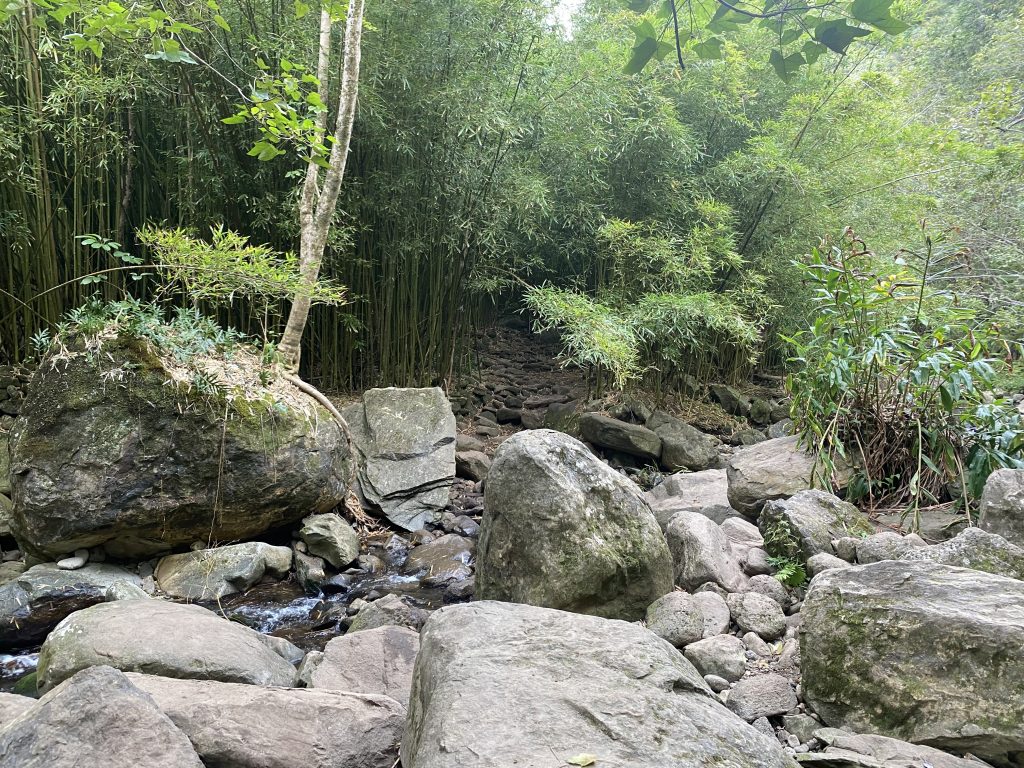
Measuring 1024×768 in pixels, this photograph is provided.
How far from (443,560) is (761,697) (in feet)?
8.03

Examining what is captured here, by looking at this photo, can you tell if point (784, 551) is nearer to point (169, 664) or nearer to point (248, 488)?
point (169, 664)

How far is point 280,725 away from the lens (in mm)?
1592

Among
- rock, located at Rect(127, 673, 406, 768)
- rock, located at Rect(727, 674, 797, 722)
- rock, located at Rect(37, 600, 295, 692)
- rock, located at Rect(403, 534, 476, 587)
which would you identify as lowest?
rock, located at Rect(403, 534, 476, 587)

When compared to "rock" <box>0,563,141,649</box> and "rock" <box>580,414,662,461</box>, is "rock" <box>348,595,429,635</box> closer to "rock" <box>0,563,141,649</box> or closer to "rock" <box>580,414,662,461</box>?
"rock" <box>0,563,141,649</box>

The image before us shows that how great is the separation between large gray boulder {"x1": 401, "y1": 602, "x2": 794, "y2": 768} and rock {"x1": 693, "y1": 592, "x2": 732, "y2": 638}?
852mm

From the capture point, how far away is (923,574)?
5.94ft

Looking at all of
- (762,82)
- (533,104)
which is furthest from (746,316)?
A: (533,104)

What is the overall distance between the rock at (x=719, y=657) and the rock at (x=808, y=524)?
75 cm

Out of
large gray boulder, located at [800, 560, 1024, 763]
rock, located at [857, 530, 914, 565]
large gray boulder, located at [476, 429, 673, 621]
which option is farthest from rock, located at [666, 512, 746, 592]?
large gray boulder, located at [800, 560, 1024, 763]

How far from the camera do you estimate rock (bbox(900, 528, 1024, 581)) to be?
6.72 feet

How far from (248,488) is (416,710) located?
105 inches

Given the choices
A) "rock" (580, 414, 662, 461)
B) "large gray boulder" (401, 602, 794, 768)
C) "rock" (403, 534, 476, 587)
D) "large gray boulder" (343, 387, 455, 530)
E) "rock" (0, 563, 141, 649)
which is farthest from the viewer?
"rock" (580, 414, 662, 461)

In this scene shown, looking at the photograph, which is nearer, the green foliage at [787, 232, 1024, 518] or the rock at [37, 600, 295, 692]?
the rock at [37, 600, 295, 692]

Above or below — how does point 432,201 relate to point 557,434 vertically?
above
